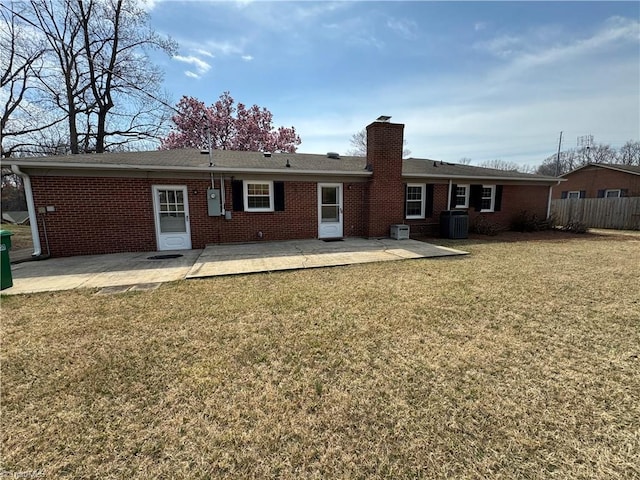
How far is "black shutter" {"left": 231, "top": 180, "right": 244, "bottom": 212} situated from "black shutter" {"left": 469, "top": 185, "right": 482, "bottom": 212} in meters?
9.79

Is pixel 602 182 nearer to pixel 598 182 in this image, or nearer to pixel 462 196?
pixel 598 182

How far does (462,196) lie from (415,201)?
2.46m

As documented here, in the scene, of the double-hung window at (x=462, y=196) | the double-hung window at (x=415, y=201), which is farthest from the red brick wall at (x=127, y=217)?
the double-hung window at (x=462, y=196)

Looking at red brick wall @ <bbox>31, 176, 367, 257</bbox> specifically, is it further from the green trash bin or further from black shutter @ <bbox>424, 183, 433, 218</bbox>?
black shutter @ <bbox>424, 183, 433, 218</bbox>

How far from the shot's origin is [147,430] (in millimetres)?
2043

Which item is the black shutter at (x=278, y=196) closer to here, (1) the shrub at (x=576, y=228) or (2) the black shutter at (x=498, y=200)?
(2) the black shutter at (x=498, y=200)

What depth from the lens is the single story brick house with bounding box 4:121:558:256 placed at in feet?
26.5

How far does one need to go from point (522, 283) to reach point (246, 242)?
7.84 meters

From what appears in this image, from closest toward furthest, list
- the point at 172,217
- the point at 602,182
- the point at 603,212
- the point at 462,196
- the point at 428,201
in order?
the point at 172,217 → the point at 428,201 → the point at 462,196 → the point at 603,212 → the point at 602,182

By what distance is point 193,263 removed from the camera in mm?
7250

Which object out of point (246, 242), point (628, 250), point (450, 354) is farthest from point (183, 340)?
point (628, 250)

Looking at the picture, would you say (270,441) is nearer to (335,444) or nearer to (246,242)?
(335,444)

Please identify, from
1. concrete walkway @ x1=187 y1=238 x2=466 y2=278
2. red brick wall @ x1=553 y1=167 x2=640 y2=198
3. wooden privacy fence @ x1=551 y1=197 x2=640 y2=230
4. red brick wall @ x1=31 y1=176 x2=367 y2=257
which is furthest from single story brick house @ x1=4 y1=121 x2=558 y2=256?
red brick wall @ x1=553 y1=167 x2=640 y2=198

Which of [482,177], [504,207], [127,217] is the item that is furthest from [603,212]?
[127,217]
